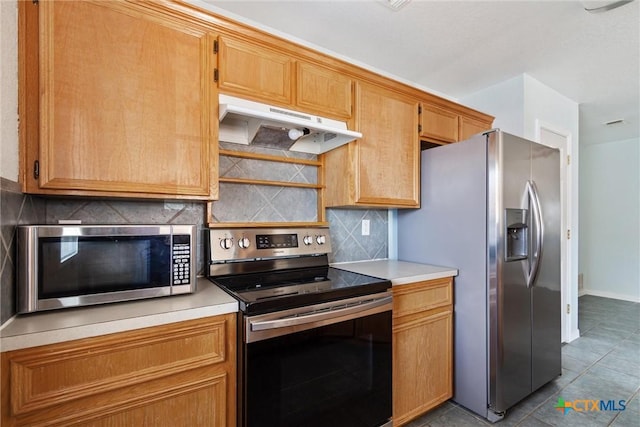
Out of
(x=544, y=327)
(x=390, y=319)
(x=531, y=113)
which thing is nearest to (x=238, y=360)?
(x=390, y=319)

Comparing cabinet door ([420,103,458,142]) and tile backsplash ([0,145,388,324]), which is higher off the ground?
cabinet door ([420,103,458,142])

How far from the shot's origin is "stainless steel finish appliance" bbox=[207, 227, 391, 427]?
1.15 metres

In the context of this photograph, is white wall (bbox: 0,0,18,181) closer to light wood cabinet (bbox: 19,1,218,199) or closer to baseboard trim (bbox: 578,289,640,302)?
light wood cabinet (bbox: 19,1,218,199)

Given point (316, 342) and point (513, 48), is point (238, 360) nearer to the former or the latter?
point (316, 342)

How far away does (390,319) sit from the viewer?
154cm

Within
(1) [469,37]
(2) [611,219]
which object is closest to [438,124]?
(1) [469,37]

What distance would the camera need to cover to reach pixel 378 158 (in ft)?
6.42

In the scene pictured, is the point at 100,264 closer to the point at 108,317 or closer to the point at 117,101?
the point at 108,317

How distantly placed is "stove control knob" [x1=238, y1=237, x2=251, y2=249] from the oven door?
586 mm

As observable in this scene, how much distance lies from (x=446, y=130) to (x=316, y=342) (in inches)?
75.1

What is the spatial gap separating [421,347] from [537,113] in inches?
95.1

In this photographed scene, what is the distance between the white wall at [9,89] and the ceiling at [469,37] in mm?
1026

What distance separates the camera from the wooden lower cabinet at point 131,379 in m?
0.86

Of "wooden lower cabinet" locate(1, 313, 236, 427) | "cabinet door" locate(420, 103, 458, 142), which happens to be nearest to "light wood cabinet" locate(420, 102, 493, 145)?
"cabinet door" locate(420, 103, 458, 142)
